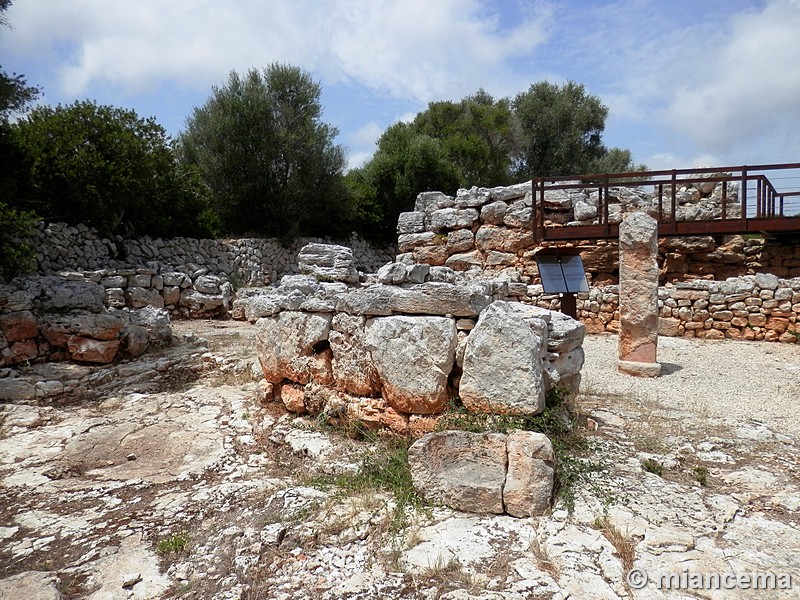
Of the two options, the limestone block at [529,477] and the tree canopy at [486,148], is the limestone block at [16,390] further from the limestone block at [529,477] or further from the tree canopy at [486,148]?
the tree canopy at [486,148]

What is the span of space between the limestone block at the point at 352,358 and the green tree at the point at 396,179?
16778 millimetres

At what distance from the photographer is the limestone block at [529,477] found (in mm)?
3242

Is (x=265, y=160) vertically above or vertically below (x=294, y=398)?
above

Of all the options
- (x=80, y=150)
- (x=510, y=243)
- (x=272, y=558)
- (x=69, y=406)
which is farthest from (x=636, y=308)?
(x=80, y=150)

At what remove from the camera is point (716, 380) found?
7316 mm

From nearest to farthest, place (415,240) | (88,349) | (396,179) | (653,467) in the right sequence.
Result: (653,467)
(88,349)
(415,240)
(396,179)

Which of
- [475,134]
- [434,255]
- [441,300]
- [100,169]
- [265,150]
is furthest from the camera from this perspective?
[475,134]

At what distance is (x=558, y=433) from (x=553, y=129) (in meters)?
25.2

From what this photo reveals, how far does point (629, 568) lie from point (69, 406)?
610 centimetres

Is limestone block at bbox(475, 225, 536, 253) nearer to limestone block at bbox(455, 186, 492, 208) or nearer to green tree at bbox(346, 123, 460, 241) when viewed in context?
limestone block at bbox(455, 186, 492, 208)

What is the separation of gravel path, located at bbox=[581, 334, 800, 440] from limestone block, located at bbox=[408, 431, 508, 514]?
3336 mm

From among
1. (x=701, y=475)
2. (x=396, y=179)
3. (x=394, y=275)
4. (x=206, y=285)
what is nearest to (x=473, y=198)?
(x=206, y=285)

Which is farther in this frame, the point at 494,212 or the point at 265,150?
the point at 265,150

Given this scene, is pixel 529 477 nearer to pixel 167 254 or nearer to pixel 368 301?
pixel 368 301
